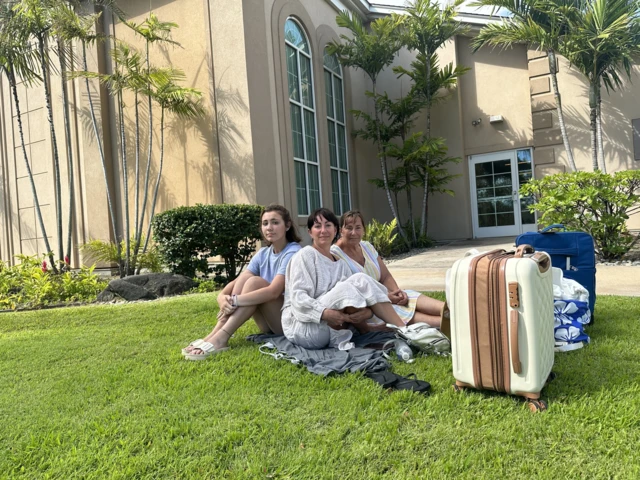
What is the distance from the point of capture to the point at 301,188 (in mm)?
10117

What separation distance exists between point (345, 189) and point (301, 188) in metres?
2.30

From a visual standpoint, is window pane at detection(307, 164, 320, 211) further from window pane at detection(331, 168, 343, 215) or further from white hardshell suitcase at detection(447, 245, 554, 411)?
white hardshell suitcase at detection(447, 245, 554, 411)

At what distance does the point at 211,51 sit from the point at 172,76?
2.73 ft

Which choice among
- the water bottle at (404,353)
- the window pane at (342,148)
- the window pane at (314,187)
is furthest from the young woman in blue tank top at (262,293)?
the window pane at (342,148)

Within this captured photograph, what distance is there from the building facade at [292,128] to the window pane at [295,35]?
0.09 feet

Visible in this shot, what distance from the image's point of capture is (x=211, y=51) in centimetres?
880

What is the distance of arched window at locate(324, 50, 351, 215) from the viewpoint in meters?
11.6

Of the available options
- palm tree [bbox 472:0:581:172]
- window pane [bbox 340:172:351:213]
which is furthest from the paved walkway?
palm tree [bbox 472:0:581:172]

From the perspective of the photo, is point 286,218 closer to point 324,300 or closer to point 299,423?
point 324,300

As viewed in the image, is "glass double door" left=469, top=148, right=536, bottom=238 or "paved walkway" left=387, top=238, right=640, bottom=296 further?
"glass double door" left=469, top=148, right=536, bottom=238

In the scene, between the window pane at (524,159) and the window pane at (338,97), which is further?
the window pane at (338,97)

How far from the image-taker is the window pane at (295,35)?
10.0 meters

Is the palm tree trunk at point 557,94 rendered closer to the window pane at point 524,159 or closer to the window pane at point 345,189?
the window pane at point 524,159

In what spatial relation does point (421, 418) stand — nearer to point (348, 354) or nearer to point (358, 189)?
point (348, 354)
